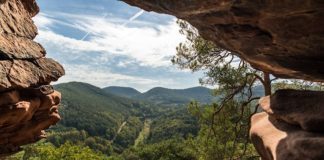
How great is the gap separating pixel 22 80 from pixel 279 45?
31.4ft

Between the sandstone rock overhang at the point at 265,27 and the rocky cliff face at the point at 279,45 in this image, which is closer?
the sandstone rock overhang at the point at 265,27

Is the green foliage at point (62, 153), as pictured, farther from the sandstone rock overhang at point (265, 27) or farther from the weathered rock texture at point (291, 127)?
the sandstone rock overhang at point (265, 27)

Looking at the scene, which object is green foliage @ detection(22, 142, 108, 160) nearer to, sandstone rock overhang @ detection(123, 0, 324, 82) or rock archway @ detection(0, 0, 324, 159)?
rock archway @ detection(0, 0, 324, 159)

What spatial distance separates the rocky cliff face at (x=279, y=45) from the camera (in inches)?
363

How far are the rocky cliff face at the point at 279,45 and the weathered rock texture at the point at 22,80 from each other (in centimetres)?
533

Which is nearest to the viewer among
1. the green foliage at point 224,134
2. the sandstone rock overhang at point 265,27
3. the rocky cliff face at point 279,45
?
the sandstone rock overhang at point 265,27

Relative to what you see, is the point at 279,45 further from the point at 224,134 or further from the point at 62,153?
the point at 62,153

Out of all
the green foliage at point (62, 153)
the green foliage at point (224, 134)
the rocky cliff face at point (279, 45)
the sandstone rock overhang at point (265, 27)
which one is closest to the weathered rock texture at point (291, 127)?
the rocky cliff face at point (279, 45)

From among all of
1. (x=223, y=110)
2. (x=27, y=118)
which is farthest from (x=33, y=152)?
(x=27, y=118)

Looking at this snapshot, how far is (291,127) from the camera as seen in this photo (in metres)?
12.0

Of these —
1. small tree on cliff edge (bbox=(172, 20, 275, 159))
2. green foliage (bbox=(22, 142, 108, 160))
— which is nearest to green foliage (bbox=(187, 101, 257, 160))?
small tree on cliff edge (bbox=(172, 20, 275, 159))

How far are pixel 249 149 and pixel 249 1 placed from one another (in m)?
17.4

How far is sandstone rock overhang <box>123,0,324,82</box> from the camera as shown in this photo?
29.9 feet

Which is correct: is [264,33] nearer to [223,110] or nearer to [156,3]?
[156,3]
